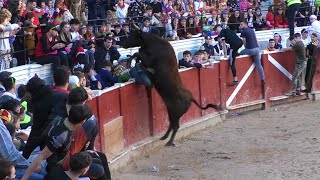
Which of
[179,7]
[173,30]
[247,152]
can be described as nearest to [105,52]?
[247,152]

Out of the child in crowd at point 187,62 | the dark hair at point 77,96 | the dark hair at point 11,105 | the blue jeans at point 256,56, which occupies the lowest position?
the blue jeans at point 256,56

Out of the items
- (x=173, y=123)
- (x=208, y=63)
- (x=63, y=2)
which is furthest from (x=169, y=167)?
(x=63, y=2)

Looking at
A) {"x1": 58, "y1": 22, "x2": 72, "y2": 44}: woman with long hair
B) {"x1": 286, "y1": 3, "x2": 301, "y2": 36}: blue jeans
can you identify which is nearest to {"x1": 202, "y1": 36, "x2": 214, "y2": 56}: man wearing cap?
{"x1": 286, "y1": 3, "x2": 301, "y2": 36}: blue jeans

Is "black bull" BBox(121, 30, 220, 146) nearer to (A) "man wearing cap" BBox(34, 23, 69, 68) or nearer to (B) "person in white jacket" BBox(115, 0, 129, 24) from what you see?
(A) "man wearing cap" BBox(34, 23, 69, 68)

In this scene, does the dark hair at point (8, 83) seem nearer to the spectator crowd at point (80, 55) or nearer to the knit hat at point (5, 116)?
the spectator crowd at point (80, 55)

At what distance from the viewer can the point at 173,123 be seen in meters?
12.9

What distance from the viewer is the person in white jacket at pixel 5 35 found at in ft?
39.3

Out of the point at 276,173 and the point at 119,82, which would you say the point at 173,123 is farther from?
the point at 276,173

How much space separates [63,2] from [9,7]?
1.93m

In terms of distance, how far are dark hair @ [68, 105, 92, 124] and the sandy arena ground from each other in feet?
14.6

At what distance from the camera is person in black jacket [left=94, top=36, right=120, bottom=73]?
1358 centimetres

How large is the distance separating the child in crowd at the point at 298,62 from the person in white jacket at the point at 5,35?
765 cm

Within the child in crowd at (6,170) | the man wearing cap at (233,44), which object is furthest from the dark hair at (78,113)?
the man wearing cap at (233,44)

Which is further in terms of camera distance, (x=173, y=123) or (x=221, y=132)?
(x=221, y=132)
